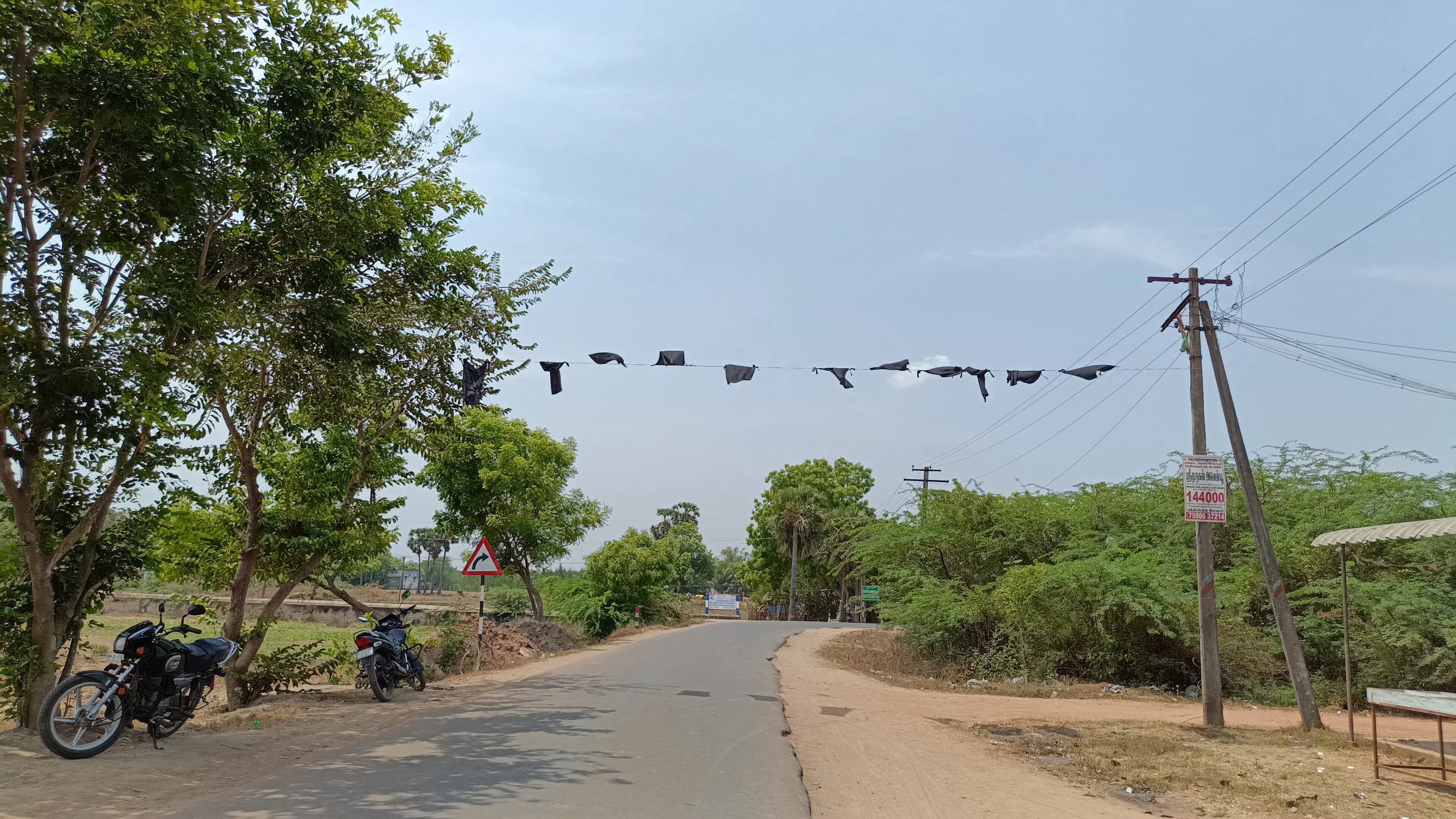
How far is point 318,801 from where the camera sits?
643 centimetres

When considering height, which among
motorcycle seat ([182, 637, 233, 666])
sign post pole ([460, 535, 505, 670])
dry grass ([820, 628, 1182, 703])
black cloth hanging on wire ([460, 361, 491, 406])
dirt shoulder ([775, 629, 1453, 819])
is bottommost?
dry grass ([820, 628, 1182, 703])

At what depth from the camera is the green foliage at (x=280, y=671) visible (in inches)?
489

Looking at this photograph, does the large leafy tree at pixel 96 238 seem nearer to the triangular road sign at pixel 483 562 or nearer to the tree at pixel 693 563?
the triangular road sign at pixel 483 562

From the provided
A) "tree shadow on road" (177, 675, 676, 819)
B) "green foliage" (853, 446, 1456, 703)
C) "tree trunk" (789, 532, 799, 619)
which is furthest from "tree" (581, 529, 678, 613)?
"tree trunk" (789, 532, 799, 619)

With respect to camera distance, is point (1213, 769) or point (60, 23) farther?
point (1213, 769)

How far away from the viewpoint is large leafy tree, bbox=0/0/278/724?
302 inches

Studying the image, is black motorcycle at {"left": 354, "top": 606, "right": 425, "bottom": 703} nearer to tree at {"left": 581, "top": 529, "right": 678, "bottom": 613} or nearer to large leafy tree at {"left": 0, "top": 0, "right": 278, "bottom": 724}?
large leafy tree at {"left": 0, "top": 0, "right": 278, "bottom": 724}

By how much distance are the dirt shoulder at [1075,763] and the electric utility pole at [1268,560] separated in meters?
0.53

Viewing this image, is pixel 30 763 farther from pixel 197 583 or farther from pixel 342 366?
pixel 197 583

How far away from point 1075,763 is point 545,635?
16.2 metres

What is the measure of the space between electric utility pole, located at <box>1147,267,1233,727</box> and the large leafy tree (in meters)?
12.4

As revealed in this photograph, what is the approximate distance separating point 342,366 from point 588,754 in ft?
17.9

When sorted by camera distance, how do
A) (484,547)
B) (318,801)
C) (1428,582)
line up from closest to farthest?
(318,801), (1428,582), (484,547)

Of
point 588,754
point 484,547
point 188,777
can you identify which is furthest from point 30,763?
point 484,547
